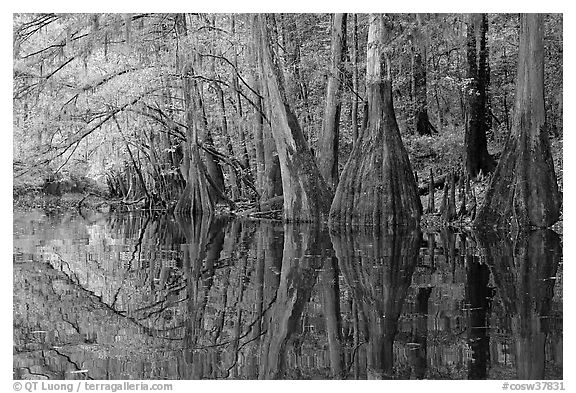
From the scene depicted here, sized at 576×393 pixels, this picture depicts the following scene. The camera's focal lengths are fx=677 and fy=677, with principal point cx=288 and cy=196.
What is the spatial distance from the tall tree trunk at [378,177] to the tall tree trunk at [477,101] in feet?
4.26

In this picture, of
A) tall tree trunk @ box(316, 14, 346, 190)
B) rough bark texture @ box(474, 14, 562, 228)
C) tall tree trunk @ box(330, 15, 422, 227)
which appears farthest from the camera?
tall tree trunk @ box(316, 14, 346, 190)

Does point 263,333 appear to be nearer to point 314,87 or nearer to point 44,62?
point 44,62

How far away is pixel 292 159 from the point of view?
435 inches

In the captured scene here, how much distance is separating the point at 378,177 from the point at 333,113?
8.46 ft

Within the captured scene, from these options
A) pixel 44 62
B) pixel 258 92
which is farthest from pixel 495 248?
pixel 44 62

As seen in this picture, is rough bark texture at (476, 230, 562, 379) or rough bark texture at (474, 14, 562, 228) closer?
rough bark texture at (476, 230, 562, 379)

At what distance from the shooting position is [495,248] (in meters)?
7.86

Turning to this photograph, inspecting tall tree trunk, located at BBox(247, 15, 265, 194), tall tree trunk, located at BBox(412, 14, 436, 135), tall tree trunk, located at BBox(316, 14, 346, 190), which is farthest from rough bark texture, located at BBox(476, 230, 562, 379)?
tall tree trunk, located at BBox(247, 15, 265, 194)

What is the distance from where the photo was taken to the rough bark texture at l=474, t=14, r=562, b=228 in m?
8.91

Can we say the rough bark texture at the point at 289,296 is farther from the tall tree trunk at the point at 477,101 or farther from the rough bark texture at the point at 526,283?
the tall tree trunk at the point at 477,101

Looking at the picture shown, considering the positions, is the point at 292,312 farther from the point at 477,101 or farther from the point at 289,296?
the point at 477,101

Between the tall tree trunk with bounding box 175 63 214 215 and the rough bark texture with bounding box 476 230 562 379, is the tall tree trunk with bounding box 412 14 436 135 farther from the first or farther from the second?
the tall tree trunk with bounding box 175 63 214 215

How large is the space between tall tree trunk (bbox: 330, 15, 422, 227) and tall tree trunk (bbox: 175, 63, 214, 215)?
3.12 meters

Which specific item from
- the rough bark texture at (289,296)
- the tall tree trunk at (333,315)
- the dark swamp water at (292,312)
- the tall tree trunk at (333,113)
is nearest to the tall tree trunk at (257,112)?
the tall tree trunk at (333,113)
